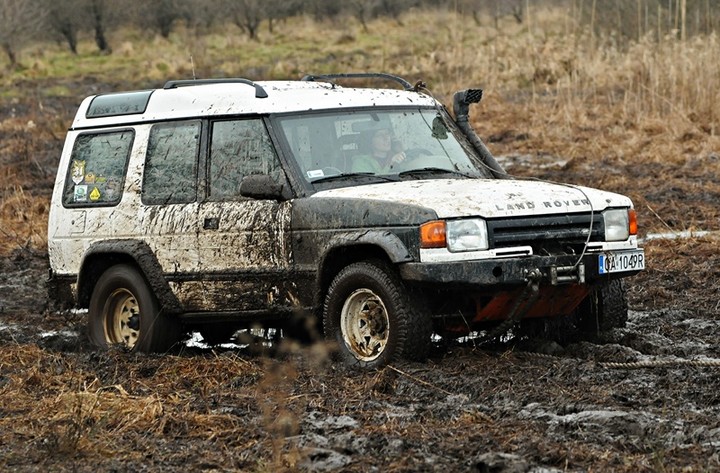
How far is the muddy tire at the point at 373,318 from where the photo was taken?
24.9ft

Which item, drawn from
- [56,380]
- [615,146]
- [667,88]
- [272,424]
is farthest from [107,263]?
[667,88]

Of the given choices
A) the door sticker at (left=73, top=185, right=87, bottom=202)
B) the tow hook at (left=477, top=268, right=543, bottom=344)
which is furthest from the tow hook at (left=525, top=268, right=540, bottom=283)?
the door sticker at (left=73, top=185, right=87, bottom=202)

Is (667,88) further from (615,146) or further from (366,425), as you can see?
A: (366,425)

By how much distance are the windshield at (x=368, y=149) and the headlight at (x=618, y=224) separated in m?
1.04

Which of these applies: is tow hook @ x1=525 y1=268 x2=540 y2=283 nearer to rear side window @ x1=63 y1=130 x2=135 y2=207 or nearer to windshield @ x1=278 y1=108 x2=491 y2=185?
windshield @ x1=278 y1=108 x2=491 y2=185

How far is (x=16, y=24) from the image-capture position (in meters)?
42.9

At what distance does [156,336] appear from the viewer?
8.98m

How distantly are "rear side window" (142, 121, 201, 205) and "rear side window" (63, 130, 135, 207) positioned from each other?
0.24m

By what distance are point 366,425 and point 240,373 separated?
1.67 m

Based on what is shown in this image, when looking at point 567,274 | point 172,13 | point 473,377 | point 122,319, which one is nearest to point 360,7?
point 172,13

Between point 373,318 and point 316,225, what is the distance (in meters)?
Result: 0.63

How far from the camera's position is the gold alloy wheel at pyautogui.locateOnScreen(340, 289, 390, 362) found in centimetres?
787

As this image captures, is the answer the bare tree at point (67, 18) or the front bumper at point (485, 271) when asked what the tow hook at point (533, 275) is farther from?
the bare tree at point (67, 18)

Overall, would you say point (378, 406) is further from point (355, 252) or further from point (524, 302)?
point (355, 252)
